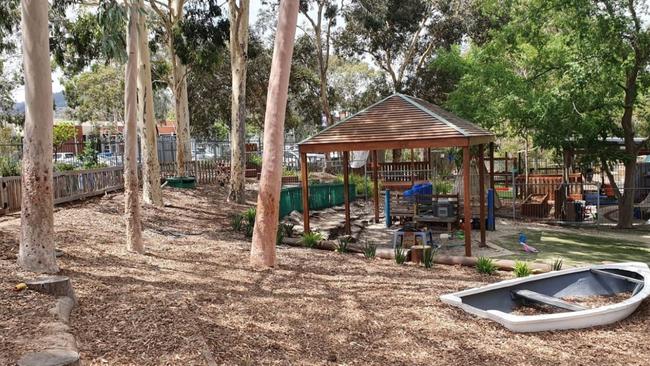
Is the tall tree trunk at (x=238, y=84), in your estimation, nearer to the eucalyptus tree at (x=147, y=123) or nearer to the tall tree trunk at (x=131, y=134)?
the eucalyptus tree at (x=147, y=123)

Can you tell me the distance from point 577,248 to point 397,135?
5285 mm

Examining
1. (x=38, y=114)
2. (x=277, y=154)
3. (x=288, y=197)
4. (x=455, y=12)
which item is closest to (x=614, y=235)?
(x=288, y=197)

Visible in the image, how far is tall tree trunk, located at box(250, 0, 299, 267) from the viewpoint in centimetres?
893

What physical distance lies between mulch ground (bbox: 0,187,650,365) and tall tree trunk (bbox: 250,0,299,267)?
1.44ft

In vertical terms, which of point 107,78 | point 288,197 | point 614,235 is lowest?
point 614,235

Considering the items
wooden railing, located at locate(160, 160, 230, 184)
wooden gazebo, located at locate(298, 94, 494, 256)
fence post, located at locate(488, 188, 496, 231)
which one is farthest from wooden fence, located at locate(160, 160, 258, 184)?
fence post, located at locate(488, 188, 496, 231)

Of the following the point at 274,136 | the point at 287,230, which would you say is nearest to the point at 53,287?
the point at 274,136

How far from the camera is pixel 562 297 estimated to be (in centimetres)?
852

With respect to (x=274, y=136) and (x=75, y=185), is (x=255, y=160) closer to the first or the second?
(x=75, y=185)

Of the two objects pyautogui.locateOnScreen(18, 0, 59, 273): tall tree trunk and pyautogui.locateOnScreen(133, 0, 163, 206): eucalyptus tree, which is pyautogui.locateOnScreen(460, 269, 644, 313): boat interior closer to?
pyautogui.locateOnScreen(18, 0, 59, 273): tall tree trunk

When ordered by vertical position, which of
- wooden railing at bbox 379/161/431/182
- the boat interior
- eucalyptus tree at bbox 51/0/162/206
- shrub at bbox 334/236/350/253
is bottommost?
the boat interior

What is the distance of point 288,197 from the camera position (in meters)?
16.9

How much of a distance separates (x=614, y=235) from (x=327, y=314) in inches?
498

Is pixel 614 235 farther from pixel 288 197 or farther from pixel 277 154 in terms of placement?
pixel 277 154
